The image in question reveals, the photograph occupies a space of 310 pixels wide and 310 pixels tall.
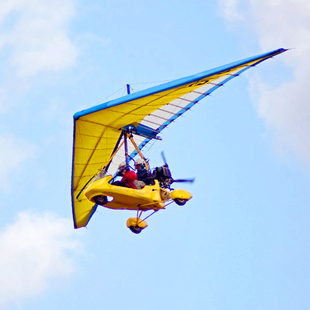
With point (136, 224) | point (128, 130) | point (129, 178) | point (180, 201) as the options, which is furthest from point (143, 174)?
point (128, 130)

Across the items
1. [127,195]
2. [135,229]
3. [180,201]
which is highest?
[180,201]

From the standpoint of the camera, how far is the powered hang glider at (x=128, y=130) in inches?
1028

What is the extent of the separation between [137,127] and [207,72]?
16.4 feet

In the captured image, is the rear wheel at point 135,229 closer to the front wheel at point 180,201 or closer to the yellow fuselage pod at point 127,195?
the yellow fuselage pod at point 127,195

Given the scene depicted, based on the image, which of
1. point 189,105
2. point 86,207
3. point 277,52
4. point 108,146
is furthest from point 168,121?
point 277,52

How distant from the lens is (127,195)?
26.1 metres

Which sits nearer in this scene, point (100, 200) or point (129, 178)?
point (100, 200)

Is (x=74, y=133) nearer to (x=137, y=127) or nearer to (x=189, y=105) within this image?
(x=137, y=127)

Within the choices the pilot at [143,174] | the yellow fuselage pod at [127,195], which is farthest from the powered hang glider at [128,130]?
the pilot at [143,174]

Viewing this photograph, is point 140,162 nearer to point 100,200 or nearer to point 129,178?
point 129,178

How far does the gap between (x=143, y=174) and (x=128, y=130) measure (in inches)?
95.8

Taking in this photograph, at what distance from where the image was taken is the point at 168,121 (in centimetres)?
3164

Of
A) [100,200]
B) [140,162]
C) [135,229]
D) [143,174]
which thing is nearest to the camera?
[100,200]

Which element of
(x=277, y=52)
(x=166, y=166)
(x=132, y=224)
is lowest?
(x=132, y=224)
